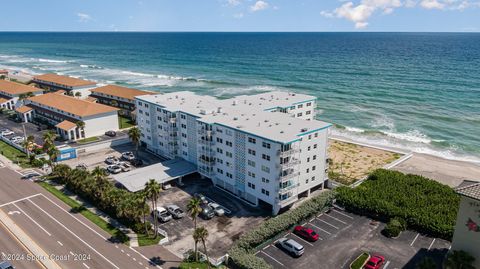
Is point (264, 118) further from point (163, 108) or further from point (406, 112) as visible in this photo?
point (406, 112)

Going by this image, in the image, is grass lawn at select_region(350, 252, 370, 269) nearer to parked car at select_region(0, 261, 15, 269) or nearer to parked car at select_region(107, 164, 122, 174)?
parked car at select_region(0, 261, 15, 269)

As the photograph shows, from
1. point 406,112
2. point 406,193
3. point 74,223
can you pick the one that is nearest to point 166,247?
point 74,223

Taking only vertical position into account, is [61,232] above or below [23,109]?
below

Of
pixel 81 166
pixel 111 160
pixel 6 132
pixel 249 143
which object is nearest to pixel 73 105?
pixel 6 132

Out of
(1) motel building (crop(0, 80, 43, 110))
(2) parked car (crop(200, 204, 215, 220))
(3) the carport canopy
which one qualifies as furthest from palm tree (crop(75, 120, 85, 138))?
(2) parked car (crop(200, 204, 215, 220))

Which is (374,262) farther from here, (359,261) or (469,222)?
(469,222)
